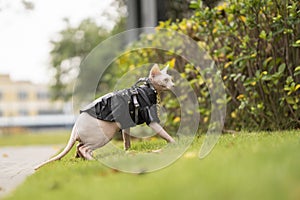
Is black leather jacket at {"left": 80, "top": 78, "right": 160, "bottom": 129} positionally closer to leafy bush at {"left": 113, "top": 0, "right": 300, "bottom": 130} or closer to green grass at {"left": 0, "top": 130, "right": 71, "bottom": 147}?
leafy bush at {"left": 113, "top": 0, "right": 300, "bottom": 130}

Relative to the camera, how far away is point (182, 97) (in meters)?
5.79

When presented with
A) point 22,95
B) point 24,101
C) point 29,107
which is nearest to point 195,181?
point 22,95

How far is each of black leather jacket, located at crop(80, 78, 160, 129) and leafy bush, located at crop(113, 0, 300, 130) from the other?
49.7 inches

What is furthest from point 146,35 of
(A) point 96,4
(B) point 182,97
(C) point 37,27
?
(C) point 37,27

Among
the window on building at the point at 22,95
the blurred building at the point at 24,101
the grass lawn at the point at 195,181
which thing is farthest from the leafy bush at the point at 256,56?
the window on building at the point at 22,95

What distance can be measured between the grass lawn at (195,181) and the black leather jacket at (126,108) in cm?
74

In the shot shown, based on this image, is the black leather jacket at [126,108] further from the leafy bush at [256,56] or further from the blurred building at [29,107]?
the blurred building at [29,107]

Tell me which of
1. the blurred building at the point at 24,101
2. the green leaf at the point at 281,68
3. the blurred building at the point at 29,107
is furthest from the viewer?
the blurred building at the point at 24,101

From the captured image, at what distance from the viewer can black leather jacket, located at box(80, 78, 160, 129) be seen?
3607 mm

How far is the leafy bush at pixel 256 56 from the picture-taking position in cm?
435

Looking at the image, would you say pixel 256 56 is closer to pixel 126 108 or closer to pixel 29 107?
pixel 126 108

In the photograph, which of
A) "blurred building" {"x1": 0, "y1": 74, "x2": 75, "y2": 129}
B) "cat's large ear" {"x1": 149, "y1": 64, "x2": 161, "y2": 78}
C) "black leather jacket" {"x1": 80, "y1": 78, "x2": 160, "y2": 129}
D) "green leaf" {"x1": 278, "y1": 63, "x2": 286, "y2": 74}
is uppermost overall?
"cat's large ear" {"x1": 149, "y1": 64, "x2": 161, "y2": 78}

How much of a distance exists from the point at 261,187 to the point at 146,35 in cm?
463

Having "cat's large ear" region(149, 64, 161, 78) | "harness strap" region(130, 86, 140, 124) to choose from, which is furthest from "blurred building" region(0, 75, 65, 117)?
"harness strap" region(130, 86, 140, 124)
